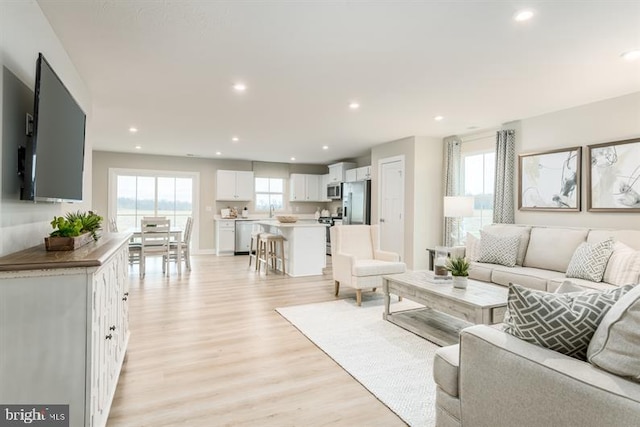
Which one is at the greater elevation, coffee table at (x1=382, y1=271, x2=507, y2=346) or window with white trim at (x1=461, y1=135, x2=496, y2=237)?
window with white trim at (x1=461, y1=135, x2=496, y2=237)

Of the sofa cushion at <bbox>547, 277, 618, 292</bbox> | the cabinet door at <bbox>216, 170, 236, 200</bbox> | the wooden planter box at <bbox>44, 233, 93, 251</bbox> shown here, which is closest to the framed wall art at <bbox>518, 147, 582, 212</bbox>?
the sofa cushion at <bbox>547, 277, 618, 292</bbox>

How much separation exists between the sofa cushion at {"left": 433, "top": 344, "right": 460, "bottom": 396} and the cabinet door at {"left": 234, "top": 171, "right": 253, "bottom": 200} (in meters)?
7.87

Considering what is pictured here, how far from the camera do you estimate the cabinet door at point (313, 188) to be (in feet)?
32.0

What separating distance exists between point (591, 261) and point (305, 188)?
7.11 m

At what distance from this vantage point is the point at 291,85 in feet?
11.8

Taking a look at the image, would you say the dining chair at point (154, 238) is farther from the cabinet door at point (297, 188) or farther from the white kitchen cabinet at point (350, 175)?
the white kitchen cabinet at point (350, 175)

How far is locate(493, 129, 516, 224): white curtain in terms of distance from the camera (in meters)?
5.06

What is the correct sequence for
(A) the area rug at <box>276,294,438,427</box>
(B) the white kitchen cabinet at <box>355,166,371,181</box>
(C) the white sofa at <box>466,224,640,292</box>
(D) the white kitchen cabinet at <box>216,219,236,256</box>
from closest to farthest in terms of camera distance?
(A) the area rug at <box>276,294,438,427</box> → (C) the white sofa at <box>466,224,640,292</box> → (B) the white kitchen cabinet at <box>355,166,371,181</box> → (D) the white kitchen cabinet at <box>216,219,236,256</box>

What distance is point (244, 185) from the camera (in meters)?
9.09

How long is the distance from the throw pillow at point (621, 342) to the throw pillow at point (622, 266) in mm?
2490

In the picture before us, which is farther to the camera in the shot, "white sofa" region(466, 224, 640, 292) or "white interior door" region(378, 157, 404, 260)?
"white interior door" region(378, 157, 404, 260)

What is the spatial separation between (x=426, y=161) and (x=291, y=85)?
3.43 metres

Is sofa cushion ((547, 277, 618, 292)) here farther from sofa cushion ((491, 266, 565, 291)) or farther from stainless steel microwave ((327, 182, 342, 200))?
stainless steel microwave ((327, 182, 342, 200))

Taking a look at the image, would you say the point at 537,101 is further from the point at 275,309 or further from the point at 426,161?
the point at 275,309
